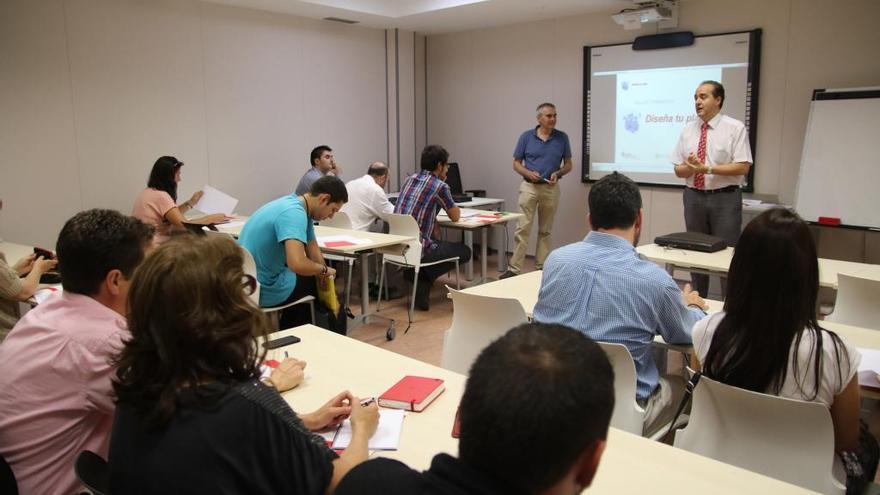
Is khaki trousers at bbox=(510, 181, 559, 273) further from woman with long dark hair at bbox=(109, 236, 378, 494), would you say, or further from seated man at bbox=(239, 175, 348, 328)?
woman with long dark hair at bbox=(109, 236, 378, 494)

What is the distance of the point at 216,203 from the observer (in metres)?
6.12

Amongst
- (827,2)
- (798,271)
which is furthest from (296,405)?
(827,2)

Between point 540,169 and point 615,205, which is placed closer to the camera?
point 615,205

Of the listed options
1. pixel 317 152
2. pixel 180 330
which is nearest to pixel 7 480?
pixel 180 330

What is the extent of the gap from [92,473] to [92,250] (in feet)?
1.97

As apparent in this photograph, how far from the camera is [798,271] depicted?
5.72 feet

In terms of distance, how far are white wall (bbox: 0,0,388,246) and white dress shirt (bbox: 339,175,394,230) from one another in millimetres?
1453

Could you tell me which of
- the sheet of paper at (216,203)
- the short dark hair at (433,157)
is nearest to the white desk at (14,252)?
the sheet of paper at (216,203)

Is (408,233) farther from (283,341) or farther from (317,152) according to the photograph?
(283,341)

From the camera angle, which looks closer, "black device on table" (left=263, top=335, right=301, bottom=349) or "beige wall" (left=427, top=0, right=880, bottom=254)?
"black device on table" (left=263, top=335, right=301, bottom=349)

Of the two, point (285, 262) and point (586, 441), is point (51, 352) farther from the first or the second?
point (285, 262)

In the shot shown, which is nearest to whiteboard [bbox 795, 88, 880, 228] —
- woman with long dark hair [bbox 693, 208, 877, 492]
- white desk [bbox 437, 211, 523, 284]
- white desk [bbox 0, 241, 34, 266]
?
white desk [bbox 437, 211, 523, 284]

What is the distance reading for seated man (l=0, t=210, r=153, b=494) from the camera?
1581 millimetres

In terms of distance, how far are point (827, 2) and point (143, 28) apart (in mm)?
5862
